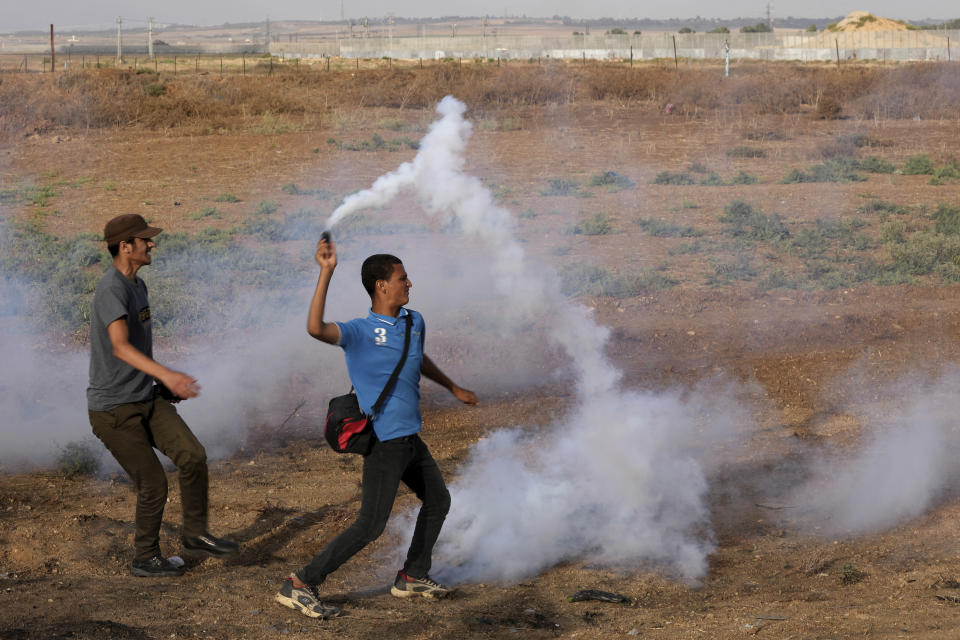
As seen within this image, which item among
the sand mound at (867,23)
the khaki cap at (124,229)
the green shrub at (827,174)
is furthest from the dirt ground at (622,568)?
the sand mound at (867,23)

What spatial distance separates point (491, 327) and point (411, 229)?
491cm

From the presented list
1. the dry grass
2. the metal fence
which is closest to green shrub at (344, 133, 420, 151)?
the dry grass

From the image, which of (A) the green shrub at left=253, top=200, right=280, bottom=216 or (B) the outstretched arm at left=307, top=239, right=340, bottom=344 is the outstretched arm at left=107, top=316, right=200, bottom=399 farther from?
(A) the green shrub at left=253, top=200, right=280, bottom=216

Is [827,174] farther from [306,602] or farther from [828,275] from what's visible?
[306,602]

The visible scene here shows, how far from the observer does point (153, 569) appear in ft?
16.9

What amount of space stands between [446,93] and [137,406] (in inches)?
1237

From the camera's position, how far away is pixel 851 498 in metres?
6.67

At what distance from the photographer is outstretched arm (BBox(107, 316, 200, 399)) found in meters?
4.45

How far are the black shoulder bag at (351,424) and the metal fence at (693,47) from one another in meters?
48.5

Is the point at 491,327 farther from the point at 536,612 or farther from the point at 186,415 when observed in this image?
the point at 536,612

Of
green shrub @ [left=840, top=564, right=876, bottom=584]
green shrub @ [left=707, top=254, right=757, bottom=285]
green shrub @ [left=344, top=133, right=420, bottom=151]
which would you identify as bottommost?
green shrub @ [left=840, top=564, right=876, bottom=584]

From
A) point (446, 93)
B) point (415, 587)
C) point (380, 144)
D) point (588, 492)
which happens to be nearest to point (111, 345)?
point (415, 587)

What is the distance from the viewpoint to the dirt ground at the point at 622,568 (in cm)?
454

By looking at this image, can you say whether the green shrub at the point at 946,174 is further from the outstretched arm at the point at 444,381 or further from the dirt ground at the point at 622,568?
the outstretched arm at the point at 444,381
